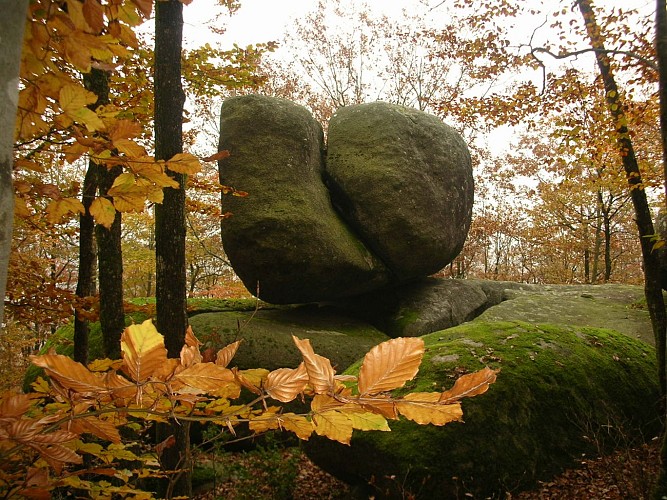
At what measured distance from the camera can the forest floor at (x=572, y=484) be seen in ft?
9.93

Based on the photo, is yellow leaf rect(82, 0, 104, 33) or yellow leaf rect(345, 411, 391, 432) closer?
yellow leaf rect(345, 411, 391, 432)

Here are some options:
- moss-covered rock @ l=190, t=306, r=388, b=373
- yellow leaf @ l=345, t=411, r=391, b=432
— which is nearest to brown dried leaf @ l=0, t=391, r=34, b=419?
yellow leaf @ l=345, t=411, r=391, b=432

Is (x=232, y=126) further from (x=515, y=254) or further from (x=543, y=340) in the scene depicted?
(x=515, y=254)

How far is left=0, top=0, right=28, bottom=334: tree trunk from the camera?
0.52 meters

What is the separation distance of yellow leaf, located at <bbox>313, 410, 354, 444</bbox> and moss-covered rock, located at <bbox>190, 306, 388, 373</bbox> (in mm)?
5259

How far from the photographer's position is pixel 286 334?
699 cm

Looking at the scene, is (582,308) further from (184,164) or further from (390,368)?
(390,368)

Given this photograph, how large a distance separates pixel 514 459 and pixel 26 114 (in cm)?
370

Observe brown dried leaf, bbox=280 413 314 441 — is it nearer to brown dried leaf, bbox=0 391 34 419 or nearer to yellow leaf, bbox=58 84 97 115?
brown dried leaf, bbox=0 391 34 419

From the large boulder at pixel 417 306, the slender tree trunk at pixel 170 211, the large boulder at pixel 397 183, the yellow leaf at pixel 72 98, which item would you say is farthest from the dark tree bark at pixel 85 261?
the large boulder at pixel 417 306

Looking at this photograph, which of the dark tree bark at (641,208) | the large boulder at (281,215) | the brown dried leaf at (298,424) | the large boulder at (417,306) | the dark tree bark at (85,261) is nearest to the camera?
the brown dried leaf at (298,424)

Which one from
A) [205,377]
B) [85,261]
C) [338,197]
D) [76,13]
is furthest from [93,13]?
[338,197]

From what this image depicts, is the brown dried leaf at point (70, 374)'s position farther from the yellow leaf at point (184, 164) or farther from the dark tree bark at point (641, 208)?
the dark tree bark at point (641, 208)

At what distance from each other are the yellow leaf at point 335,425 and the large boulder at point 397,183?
7122 millimetres
